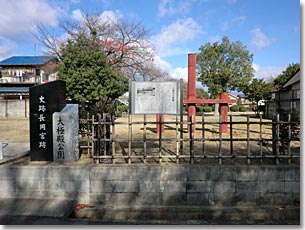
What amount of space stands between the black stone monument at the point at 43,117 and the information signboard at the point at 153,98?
158cm

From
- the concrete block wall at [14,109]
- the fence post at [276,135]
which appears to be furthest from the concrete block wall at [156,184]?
the concrete block wall at [14,109]

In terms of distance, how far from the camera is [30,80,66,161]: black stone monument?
4.90 metres

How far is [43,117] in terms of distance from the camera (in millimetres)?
4898

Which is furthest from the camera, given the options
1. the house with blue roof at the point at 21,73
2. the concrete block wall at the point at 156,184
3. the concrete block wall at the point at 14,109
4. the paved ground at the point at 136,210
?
the house with blue roof at the point at 21,73

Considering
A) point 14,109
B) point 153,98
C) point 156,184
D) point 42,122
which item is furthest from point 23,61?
point 156,184

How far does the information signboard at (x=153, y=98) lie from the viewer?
5094 mm

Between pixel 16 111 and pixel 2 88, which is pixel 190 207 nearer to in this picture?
pixel 16 111

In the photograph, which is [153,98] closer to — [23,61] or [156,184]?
[156,184]

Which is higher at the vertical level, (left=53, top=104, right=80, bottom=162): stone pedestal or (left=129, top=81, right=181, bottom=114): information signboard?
(left=129, top=81, right=181, bottom=114): information signboard

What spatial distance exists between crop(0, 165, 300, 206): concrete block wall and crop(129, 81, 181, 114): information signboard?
133 centimetres

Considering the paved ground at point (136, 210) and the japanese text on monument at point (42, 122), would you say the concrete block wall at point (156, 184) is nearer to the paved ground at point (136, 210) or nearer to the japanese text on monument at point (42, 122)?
the paved ground at point (136, 210)

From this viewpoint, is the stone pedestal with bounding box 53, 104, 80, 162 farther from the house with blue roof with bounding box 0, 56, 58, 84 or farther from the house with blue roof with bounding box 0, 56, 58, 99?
the house with blue roof with bounding box 0, 56, 58, 84

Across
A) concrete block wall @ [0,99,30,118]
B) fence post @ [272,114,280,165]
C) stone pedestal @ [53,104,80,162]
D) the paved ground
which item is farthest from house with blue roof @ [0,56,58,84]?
fence post @ [272,114,280,165]

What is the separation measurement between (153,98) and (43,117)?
2.33 m
